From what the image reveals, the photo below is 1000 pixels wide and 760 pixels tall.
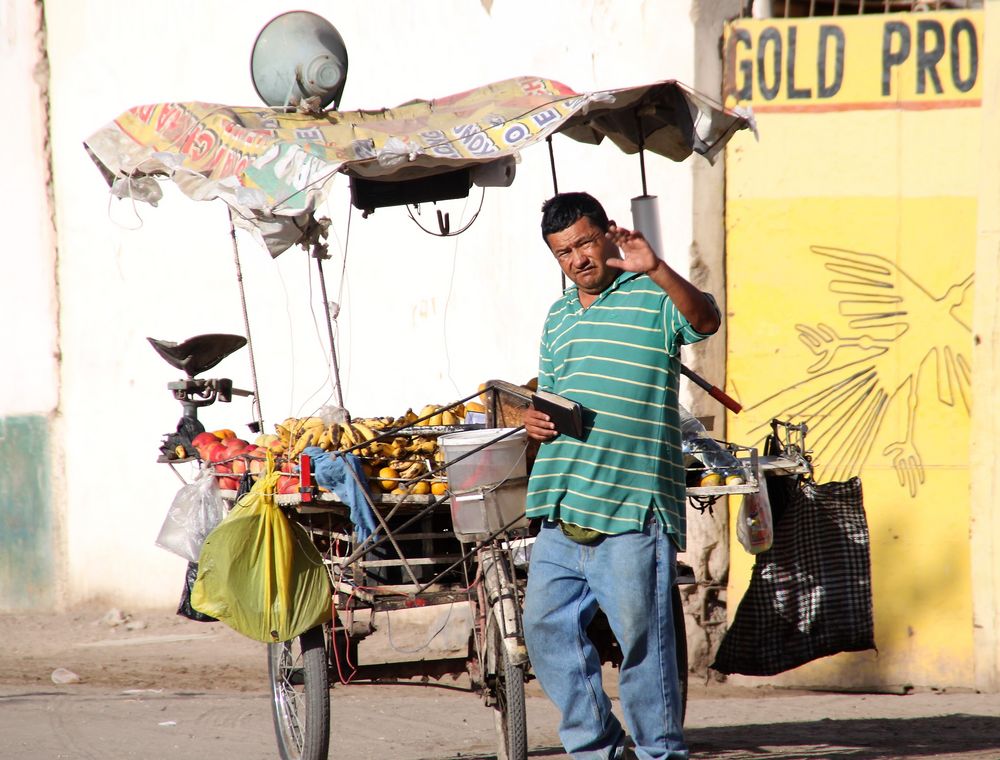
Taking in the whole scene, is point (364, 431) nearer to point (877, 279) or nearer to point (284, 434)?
point (284, 434)

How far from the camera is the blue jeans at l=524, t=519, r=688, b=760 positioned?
3521 millimetres

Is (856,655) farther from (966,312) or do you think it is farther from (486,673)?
(486,673)

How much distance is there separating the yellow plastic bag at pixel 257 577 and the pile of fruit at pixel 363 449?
0.39ft

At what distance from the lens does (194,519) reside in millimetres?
4805

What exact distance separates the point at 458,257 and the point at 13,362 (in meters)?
3.03

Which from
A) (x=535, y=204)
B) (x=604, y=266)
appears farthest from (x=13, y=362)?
(x=604, y=266)

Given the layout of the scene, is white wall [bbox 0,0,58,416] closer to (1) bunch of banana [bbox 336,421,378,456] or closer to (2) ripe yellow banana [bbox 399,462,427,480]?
(1) bunch of banana [bbox 336,421,378,456]

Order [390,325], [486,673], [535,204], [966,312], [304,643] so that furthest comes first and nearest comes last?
1. [390,325]
2. [535,204]
3. [966,312]
4. [304,643]
5. [486,673]

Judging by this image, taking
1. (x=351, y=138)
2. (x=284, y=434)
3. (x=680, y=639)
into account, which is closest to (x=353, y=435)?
(x=284, y=434)

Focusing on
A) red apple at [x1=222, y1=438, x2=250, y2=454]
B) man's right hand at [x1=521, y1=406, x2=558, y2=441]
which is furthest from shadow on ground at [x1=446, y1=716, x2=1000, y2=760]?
man's right hand at [x1=521, y1=406, x2=558, y2=441]

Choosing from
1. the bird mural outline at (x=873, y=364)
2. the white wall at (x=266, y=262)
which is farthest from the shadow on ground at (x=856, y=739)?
the white wall at (x=266, y=262)

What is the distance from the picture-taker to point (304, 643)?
176 inches

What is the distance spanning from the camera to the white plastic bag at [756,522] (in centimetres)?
437

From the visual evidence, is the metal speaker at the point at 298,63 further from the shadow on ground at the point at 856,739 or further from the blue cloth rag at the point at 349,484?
the shadow on ground at the point at 856,739
